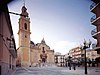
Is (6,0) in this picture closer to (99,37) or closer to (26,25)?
(99,37)

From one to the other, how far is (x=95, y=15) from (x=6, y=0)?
26.5m

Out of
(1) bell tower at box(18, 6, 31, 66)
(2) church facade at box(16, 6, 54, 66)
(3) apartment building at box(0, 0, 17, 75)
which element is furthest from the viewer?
(2) church facade at box(16, 6, 54, 66)

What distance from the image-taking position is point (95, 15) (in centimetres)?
3061

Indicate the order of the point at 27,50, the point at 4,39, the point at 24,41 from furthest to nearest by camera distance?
the point at 24,41 < the point at 27,50 < the point at 4,39

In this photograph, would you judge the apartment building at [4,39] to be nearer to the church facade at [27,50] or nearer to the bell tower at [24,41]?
the church facade at [27,50]

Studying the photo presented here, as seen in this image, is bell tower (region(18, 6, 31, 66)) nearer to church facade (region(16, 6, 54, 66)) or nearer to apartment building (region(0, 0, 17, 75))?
church facade (region(16, 6, 54, 66))

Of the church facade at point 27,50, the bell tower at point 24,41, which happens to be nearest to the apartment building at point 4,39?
the church facade at point 27,50

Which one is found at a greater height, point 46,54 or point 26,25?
point 26,25

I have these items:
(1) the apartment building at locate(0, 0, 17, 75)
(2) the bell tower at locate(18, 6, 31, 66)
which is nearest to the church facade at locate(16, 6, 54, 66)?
(2) the bell tower at locate(18, 6, 31, 66)

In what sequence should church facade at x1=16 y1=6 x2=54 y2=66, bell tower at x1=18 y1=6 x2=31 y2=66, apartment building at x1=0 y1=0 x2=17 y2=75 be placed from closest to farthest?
apartment building at x1=0 y1=0 x2=17 y2=75
bell tower at x1=18 y1=6 x2=31 y2=66
church facade at x1=16 y1=6 x2=54 y2=66

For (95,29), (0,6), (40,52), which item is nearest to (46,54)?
(40,52)

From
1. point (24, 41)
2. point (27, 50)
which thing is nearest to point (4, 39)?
point (27, 50)

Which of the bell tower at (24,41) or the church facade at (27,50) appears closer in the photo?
the bell tower at (24,41)

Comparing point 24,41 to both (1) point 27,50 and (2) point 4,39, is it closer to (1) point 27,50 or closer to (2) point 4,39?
(1) point 27,50
